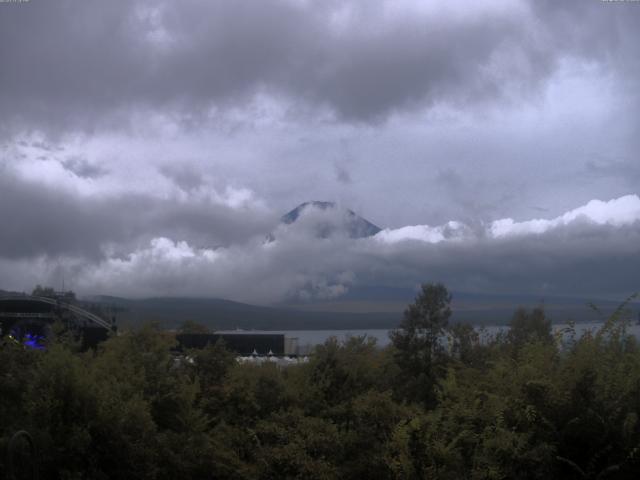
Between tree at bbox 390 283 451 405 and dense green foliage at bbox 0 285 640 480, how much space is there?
9.45 feet

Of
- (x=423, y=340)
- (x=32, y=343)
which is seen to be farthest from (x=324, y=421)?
(x=423, y=340)

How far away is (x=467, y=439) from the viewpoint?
9.21 m

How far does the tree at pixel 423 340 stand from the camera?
14.7 m

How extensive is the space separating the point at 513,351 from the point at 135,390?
20.9 feet

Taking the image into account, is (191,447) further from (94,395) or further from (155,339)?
(155,339)

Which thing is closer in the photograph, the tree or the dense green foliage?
the dense green foliage

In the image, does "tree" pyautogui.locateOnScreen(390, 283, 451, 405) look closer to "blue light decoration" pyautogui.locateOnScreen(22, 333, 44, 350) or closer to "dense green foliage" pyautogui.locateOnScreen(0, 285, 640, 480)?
"dense green foliage" pyautogui.locateOnScreen(0, 285, 640, 480)

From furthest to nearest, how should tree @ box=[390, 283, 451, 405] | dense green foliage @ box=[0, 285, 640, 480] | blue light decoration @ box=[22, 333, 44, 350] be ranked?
tree @ box=[390, 283, 451, 405]
blue light decoration @ box=[22, 333, 44, 350]
dense green foliage @ box=[0, 285, 640, 480]

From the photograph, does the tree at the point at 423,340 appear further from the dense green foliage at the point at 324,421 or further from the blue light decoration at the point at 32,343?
the blue light decoration at the point at 32,343

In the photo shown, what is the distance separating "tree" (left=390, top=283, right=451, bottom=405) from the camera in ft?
48.3

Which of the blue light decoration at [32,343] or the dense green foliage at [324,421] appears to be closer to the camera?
the dense green foliage at [324,421]

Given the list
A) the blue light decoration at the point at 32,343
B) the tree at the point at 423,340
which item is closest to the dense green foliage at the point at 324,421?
the blue light decoration at the point at 32,343

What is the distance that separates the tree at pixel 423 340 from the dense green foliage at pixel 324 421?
288 centimetres

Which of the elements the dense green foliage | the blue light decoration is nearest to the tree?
the dense green foliage
